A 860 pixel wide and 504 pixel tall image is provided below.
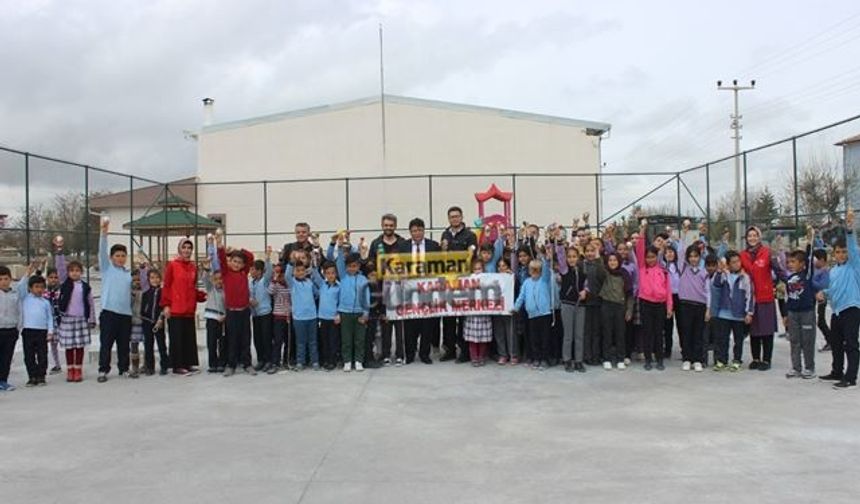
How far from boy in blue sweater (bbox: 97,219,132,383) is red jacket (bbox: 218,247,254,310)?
1292 millimetres

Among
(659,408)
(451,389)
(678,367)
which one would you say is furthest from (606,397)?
(678,367)

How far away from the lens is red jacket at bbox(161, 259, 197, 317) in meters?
9.42

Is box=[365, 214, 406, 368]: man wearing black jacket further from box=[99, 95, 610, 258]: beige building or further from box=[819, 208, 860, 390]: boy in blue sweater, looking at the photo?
box=[99, 95, 610, 258]: beige building

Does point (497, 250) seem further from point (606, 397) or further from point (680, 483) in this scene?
point (680, 483)

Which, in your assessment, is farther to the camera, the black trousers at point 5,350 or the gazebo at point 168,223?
the gazebo at point 168,223

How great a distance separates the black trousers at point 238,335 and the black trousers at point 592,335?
4734mm

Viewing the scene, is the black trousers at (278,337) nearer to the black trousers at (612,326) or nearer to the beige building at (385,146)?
the black trousers at (612,326)

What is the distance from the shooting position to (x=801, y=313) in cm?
845

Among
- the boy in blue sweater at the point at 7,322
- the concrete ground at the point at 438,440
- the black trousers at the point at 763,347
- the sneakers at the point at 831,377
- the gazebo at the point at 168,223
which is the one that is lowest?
the concrete ground at the point at 438,440

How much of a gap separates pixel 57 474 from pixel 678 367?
7.57 metres

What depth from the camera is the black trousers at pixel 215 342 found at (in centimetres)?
954

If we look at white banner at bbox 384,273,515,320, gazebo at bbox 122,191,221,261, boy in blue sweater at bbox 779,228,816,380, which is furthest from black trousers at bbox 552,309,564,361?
gazebo at bbox 122,191,221,261

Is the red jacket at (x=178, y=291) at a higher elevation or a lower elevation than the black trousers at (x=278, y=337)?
higher

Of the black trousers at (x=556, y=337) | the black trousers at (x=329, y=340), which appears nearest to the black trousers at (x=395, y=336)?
the black trousers at (x=329, y=340)
